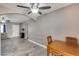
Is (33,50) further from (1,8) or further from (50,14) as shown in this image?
(1,8)

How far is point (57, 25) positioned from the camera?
154 centimetres

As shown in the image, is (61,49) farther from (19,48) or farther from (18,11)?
(18,11)

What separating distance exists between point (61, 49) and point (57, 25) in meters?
0.34

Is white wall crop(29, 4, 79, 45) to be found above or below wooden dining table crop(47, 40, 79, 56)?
above

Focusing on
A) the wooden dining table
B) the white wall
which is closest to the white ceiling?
the white wall

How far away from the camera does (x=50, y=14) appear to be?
1532 millimetres

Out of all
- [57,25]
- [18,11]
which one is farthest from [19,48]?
[57,25]

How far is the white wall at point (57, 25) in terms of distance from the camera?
4.79 ft

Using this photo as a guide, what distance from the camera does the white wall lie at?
1.46 metres

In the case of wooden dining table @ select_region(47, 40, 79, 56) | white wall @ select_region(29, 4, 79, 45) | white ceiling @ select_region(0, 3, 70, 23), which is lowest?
wooden dining table @ select_region(47, 40, 79, 56)

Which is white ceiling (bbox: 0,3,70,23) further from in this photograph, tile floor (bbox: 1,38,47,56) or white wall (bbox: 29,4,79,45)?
tile floor (bbox: 1,38,47,56)

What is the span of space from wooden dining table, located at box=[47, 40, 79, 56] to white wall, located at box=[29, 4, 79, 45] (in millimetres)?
83

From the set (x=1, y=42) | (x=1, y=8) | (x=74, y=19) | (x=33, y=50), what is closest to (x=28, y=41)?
(x=33, y=50)

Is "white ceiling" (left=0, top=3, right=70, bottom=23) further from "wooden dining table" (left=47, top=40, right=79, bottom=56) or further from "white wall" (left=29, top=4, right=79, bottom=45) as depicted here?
"wooden dining table" (left=47, top=40, right=79, bottom=56)
